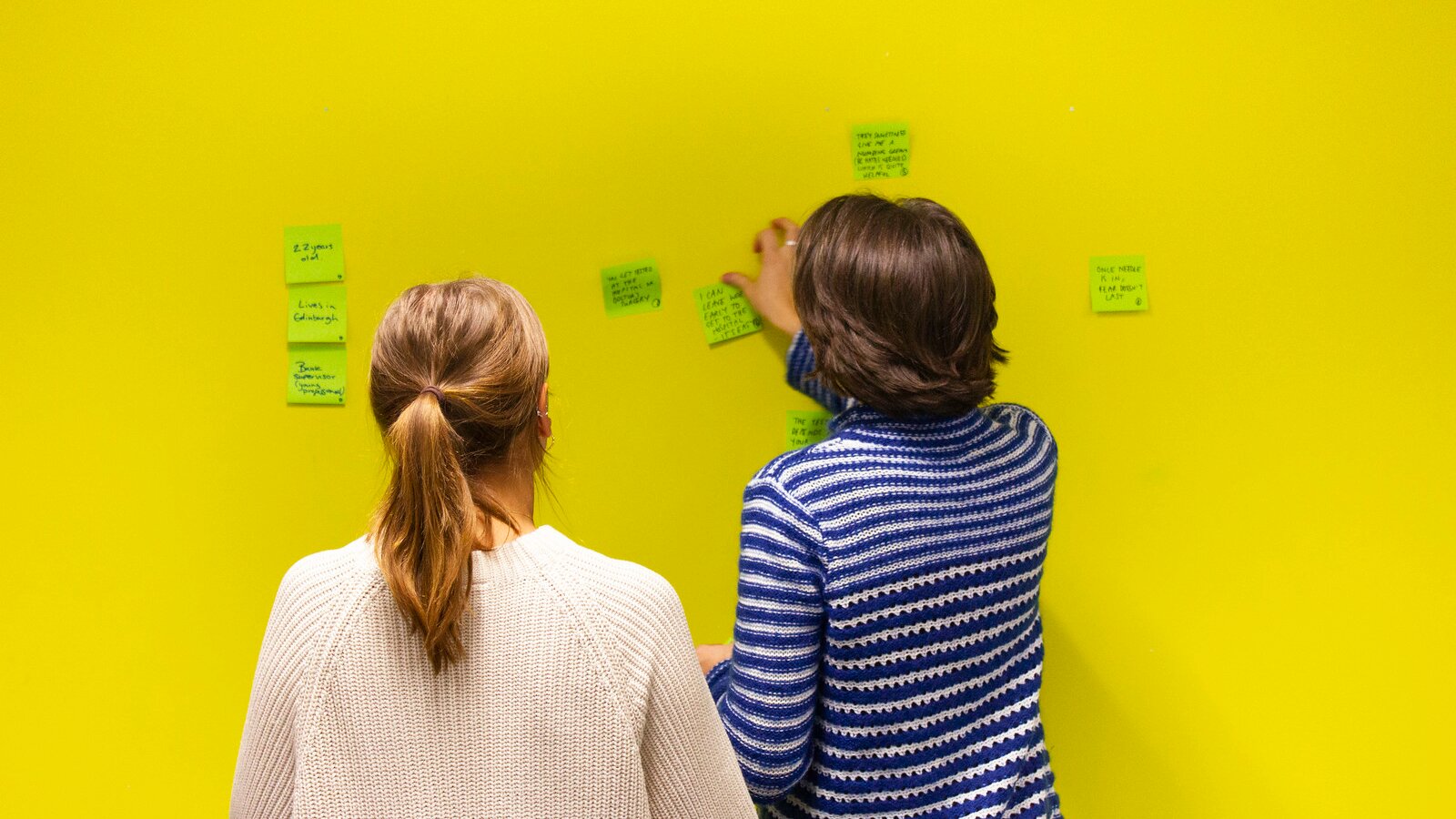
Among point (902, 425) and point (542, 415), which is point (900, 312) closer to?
point (902, 425)

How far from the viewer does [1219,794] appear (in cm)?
166

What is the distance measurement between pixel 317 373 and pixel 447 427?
3.09ft

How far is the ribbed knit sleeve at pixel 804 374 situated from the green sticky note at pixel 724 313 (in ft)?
0.34

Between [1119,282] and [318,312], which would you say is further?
[318,312]

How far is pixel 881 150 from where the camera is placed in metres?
1.60

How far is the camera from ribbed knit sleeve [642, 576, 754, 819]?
0.95 metres

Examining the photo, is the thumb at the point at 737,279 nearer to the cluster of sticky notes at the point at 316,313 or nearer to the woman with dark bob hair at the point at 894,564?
the woman with dark bob hair at the point at 894,564

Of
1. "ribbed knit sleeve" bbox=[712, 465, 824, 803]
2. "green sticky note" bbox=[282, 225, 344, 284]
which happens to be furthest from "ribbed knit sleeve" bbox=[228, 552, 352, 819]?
"green sticky note" bbox=[282, 225, 344, 284]

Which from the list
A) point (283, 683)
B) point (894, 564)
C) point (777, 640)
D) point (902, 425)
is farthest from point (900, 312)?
point (283, 683)

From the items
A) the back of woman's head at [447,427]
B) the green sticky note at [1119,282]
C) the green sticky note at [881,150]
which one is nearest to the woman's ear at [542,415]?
the back of woman's head at [447,427]

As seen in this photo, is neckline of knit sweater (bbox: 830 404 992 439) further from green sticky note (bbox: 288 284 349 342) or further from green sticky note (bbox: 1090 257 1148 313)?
green sticky note (bbox: 288 284 349 342)

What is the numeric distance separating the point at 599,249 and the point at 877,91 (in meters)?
0.48

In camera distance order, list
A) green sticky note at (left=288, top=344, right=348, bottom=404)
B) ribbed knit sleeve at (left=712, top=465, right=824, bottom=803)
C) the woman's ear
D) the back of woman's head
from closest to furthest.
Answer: the back of woman's head
the woman's ear
ribbed knit sleeve at (left=712, top=465, right=824, bottom=803)
green sticky note at (left=288, top=344, right=348, bottom=404)

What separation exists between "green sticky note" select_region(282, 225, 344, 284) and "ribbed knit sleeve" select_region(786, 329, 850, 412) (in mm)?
748
